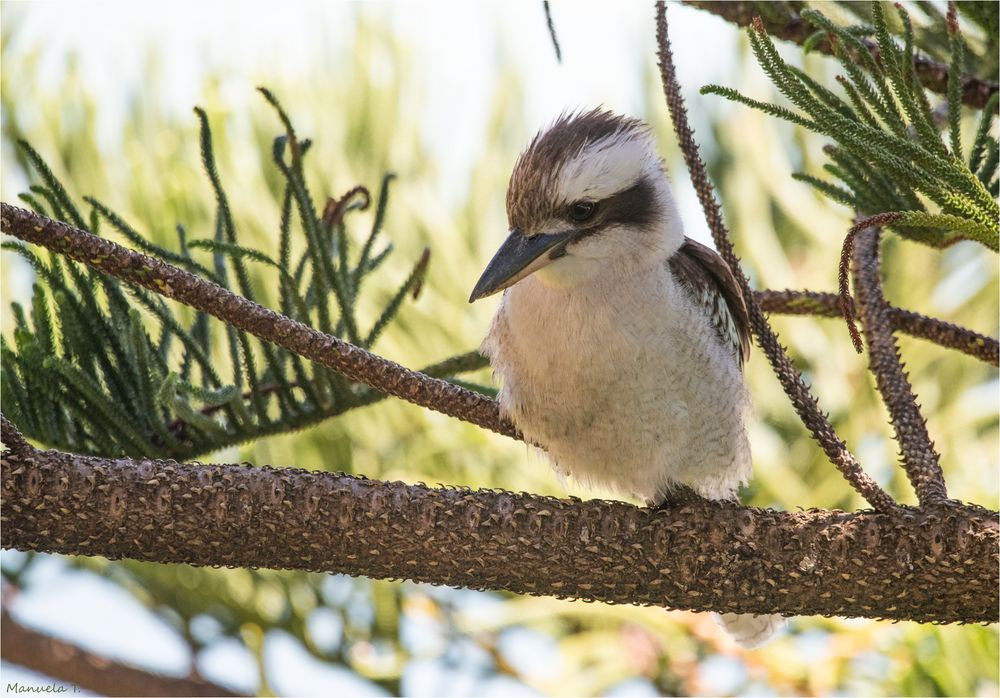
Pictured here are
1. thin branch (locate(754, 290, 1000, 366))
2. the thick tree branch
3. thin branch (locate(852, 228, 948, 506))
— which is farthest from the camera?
the thick tree branch

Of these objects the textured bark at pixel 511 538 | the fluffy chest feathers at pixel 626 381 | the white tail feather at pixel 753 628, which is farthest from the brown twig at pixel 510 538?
the white tail feather at pixel 753 628

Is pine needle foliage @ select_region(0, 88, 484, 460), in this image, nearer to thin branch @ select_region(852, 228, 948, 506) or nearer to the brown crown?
the brown crown

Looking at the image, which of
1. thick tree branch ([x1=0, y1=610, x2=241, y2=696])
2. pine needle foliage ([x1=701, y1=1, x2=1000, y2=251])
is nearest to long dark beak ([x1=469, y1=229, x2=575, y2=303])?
pine needle foliage ([x1=701, y1=1, x2=1000, y2=251])

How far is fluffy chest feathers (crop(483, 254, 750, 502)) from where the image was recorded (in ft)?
5.96

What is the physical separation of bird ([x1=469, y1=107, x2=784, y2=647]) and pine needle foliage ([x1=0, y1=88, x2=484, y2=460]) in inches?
5.8

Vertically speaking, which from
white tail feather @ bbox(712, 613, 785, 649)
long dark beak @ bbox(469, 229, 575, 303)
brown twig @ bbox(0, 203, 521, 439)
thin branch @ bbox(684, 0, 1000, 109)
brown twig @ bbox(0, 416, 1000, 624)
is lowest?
brown twig @ bbox(0, 416, 1000, 624)

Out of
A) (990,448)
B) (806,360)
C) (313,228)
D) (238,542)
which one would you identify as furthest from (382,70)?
(238,542)

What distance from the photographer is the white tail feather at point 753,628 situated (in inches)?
82.6

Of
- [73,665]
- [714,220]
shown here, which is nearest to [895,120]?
[714,220]

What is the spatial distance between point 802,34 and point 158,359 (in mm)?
1108

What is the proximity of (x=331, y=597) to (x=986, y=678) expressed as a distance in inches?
54.8

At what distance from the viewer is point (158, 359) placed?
5.44 ft

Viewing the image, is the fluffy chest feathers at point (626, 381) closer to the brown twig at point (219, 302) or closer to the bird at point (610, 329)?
the bird at point (610, 329)

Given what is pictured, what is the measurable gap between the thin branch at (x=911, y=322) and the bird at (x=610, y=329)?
7cm
